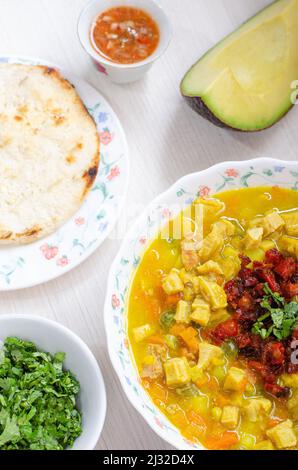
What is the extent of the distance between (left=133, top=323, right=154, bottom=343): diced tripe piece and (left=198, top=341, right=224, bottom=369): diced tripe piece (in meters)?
0.24

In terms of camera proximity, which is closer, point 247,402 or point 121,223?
point 247,402

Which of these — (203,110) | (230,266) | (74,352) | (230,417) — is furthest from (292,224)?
(74,352)

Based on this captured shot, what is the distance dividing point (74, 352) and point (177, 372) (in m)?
0.51

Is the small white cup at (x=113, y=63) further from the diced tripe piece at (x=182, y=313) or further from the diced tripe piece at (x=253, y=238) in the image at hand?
the diced tripe piece at (x=182, y=313)

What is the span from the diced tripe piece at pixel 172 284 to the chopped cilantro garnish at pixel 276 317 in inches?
14.5

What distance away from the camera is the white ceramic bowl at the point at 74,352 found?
9.78 ft

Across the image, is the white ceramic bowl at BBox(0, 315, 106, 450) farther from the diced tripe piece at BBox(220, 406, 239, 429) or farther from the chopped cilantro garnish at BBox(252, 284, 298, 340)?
the chopped cilantro garnish at BBox(252, 284, 298, 340)

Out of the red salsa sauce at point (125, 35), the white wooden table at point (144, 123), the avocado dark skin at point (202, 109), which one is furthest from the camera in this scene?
the red salsa sauce at point (125, 35)

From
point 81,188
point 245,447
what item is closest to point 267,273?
point 245,447

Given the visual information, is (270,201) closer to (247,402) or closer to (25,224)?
(247,402)

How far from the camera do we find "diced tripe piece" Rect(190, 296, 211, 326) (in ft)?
9.55

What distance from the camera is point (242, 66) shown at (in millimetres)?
3328

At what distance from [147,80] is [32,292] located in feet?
4.20

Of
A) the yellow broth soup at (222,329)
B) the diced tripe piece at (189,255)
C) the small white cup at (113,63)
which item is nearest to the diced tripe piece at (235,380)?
the yellow broth soup at (222,329)
